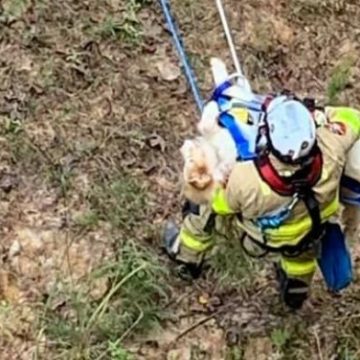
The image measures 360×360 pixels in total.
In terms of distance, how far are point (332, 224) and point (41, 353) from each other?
0.98m

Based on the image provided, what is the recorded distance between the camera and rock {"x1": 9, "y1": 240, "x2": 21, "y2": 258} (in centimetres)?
411

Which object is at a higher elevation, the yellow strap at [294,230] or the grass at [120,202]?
the yellow strap at [294,230]

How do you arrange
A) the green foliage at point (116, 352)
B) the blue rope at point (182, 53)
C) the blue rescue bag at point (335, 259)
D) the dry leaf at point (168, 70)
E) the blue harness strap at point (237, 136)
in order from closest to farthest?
1. the blue harness strap at point (237, 136)
2. the blue rescue bag at point (335, 259)
3. the green foliage at point (116, 352)
4. the blue rope at point (182, 53)
5. the dry leaf at point (168, 70)

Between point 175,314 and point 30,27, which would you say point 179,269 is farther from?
point 30,27

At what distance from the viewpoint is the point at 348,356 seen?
3924 mm

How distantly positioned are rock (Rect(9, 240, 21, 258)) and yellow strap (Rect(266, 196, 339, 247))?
37.9 inches

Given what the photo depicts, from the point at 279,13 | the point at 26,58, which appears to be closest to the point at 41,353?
the point at 26,58

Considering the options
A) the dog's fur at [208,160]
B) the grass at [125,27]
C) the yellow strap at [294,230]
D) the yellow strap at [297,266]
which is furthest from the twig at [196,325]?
the grass at [125,27]

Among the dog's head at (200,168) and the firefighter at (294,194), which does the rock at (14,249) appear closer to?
the firefighter at (294,194)

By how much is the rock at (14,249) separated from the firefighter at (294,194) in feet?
2.15

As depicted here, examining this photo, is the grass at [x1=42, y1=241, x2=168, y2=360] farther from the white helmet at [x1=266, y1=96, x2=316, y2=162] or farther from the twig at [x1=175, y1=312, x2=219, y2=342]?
the white helmet at [x1=266, y1=96, x2=316, y2=162]

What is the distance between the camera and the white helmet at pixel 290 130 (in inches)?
130

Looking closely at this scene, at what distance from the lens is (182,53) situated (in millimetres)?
4438

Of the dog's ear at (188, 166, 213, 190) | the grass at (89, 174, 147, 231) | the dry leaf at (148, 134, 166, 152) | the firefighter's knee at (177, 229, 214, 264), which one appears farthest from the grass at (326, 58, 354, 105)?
the dog's ear at (188, 166, 213, 190)
